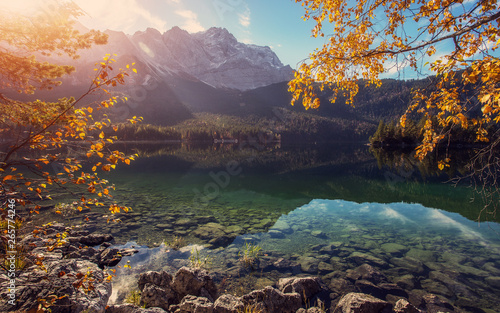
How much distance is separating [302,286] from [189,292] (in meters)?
4.31

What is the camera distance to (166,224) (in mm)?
17062

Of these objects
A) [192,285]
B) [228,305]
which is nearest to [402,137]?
[192,285]

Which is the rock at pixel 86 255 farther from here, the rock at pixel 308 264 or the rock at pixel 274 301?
the rock at pixel 308 264

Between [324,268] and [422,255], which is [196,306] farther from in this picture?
[422,255]

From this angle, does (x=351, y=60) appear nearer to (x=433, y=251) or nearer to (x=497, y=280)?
(x=497, y=280)

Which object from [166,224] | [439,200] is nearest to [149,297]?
[166,224]

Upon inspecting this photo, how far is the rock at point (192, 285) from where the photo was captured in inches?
346

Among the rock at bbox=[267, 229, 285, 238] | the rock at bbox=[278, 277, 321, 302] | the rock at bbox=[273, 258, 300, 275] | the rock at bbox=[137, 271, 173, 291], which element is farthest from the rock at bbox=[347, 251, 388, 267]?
the rock at bbox=[137, 271, 173, 291]

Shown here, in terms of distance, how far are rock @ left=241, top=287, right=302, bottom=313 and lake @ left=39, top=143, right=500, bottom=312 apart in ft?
5.75

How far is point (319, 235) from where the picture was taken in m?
15.7

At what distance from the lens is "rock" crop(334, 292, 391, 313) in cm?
744

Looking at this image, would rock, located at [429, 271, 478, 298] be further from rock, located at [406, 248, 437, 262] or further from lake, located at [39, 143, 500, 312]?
rock, located at [406, 248, 437, 262]

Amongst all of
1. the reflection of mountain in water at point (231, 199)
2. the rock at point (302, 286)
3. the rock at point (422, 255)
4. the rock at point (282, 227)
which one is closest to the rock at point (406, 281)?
the rock at point (422, 255)

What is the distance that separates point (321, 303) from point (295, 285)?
1.08m
